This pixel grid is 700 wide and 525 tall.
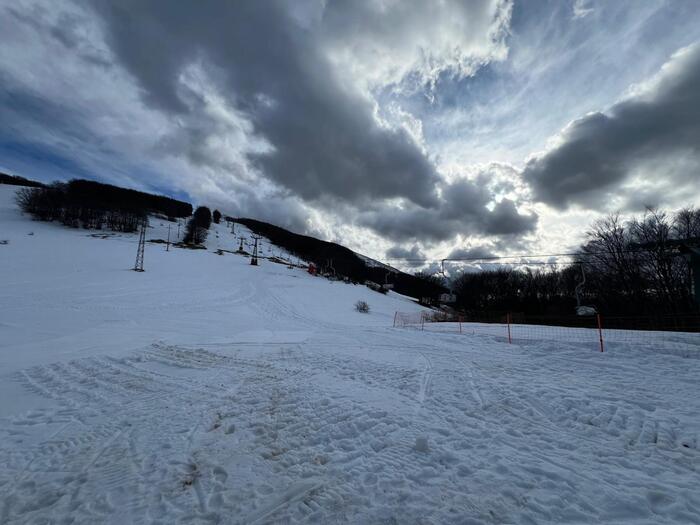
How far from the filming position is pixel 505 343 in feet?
39.1

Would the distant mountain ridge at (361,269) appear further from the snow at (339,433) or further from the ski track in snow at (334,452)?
the ski track in snow at (334,452)

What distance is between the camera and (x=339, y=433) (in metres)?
4.32

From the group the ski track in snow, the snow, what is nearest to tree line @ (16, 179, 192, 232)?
the snow

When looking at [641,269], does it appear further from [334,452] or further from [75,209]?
[75,209]

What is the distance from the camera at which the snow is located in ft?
9.48

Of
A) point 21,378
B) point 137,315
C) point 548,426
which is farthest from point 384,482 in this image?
point 137,315

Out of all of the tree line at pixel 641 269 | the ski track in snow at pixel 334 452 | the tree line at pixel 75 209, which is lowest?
the ski track in snow at pixel 334 452

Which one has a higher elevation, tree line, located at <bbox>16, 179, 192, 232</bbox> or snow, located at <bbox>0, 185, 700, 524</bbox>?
tree line, located at <bbox>16, 179, 192, 232</bbox>

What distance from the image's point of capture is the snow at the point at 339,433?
9.48 feet

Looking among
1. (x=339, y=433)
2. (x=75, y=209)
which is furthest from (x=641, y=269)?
(x=75, y=209)

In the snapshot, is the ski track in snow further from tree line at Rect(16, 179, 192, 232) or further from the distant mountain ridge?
tree line at Rect(16, 179, 192, 232)

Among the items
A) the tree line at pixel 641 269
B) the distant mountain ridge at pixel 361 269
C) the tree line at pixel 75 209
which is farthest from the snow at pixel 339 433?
the tree line at pixel 75 209

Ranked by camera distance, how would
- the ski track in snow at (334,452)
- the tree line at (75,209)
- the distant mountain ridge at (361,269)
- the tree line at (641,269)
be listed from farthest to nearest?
the distant mountain ridge at (361,269), the tree line at (75,209), the tree line at (641,269), the ski track in snow at (334,452)

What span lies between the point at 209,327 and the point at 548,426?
46.4 feet
